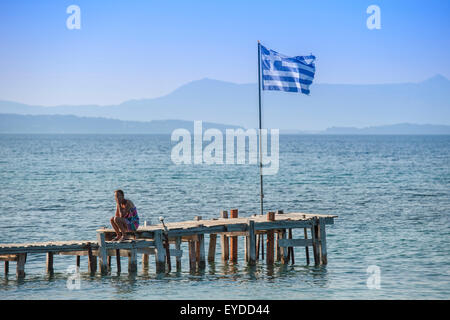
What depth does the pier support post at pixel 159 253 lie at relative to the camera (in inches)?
1029

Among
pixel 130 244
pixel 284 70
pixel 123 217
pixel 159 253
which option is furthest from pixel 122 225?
pixel 284 70

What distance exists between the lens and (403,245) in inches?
1407

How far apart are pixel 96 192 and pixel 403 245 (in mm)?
37019

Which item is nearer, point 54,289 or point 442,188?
point 54,289

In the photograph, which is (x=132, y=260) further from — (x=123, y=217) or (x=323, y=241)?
(x=323, y=241)

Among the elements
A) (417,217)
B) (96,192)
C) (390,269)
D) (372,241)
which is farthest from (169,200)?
(390,269)

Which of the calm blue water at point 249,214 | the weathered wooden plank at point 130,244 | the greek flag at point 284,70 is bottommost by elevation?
the calm blue water at point 249,214

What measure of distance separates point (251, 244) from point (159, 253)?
345 centimetres

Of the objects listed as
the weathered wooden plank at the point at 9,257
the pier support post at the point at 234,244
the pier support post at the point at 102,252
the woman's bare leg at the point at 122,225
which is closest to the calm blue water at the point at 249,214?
the pier support post at the point at 102,252

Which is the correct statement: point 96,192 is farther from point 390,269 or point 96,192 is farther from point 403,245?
point 390,269

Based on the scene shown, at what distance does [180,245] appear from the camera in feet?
93.0

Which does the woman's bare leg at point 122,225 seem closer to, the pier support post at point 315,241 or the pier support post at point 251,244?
the pier support post at point 251,244

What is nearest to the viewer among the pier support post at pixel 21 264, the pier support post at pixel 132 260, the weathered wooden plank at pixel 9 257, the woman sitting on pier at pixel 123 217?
the woman sitting on pier at pixel 123 217
